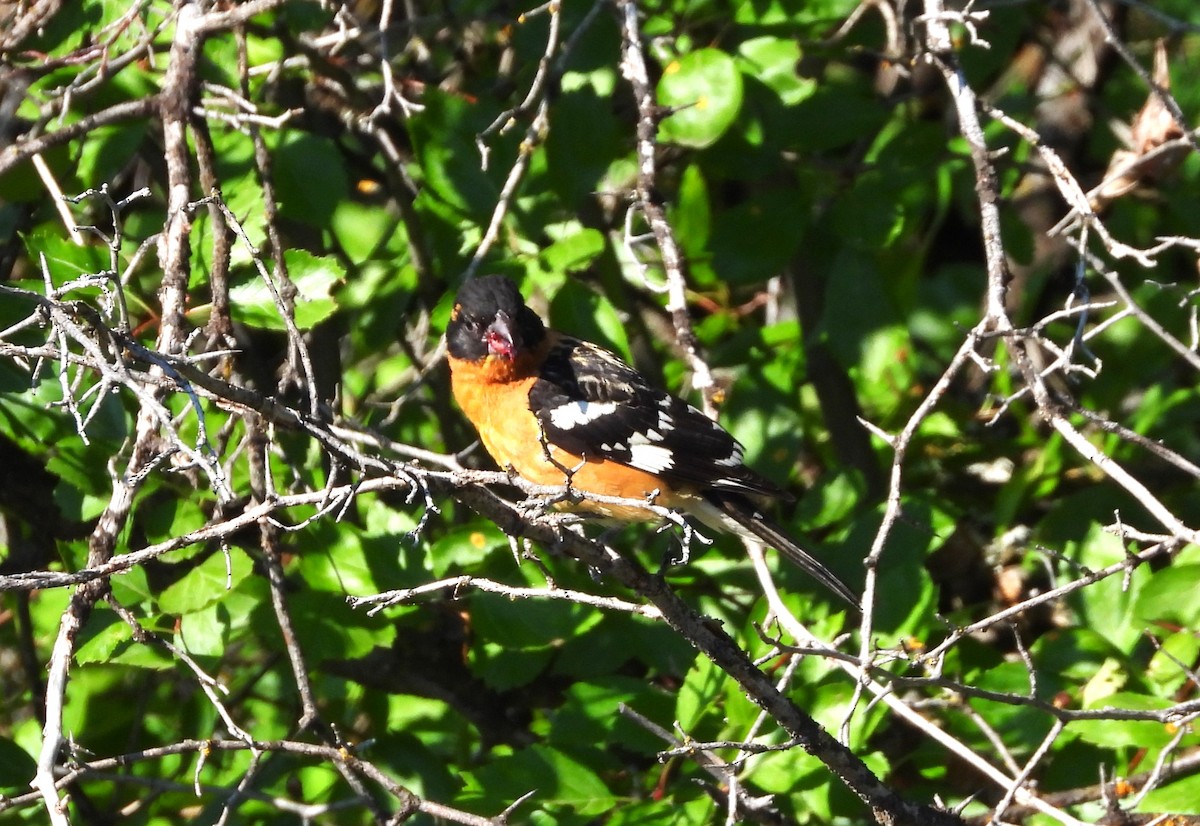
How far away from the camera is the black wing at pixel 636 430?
10.9 feet

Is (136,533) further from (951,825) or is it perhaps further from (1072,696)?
(1072,696)

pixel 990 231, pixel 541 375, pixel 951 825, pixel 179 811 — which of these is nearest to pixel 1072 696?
pixel 951 825

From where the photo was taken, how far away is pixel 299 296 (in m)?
2.80

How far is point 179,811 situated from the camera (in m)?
3.38

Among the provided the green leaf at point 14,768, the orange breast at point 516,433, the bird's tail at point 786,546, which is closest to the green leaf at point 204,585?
the green leaf at point 14,768

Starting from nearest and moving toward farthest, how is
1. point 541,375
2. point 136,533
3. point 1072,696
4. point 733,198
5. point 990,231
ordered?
point 990,231 < point 1072,696 < point 136,533 < point 541,375 < point 733,198

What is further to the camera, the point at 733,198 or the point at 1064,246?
the point at 1064,246

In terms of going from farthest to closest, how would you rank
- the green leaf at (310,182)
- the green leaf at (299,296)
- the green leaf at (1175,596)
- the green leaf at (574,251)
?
1. the green leaf at (310,182)
2. the green leaf at (574,251)
3. the green leaf at (1175,596)
4. the green leaf at (299,296)

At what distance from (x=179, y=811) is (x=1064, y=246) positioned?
11.9 feet

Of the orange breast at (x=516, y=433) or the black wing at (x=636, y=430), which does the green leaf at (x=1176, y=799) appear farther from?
the orange breast at (x=516, y=433)

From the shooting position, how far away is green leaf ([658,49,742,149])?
3.14 meters

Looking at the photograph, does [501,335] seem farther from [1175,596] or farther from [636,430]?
[1175,596]

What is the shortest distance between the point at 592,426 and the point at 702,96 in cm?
85

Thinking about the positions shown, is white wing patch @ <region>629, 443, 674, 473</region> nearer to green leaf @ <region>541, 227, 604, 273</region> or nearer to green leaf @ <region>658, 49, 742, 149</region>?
green leaf @ <region>541, 227, 604, 273</region>
